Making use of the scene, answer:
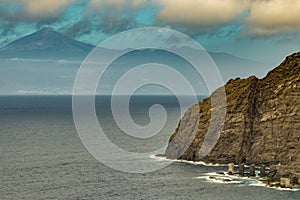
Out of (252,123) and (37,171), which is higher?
(252,123)

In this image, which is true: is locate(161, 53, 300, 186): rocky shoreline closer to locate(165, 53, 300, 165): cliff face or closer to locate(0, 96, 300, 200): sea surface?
locate(165, 53, 300, 165): cliff face

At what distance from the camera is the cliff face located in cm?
12375

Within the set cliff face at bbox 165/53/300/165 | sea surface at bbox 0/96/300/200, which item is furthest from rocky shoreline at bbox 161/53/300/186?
sea surface at bbox 0/96/300/200

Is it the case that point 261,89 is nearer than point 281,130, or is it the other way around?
point 281,130

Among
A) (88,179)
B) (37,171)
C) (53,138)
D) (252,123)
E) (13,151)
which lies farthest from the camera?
(53,138)

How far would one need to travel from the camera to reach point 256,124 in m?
132

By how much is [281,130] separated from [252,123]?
10.6 metres

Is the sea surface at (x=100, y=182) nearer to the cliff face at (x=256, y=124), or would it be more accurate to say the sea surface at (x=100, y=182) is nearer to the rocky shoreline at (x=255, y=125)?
the rocky shoreline at (x=255, y=125)

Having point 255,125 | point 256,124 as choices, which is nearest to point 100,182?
point 255,125

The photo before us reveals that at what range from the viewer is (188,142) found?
446ft

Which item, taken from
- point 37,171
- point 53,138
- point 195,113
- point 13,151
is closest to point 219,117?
point 195,113

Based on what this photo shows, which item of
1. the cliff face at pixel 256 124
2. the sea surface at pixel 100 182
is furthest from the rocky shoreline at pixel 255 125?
the sea surface at pixel 100 182

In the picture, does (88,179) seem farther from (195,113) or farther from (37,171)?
(195,113)

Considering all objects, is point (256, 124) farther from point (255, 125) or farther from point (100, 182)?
point (100, 182)
